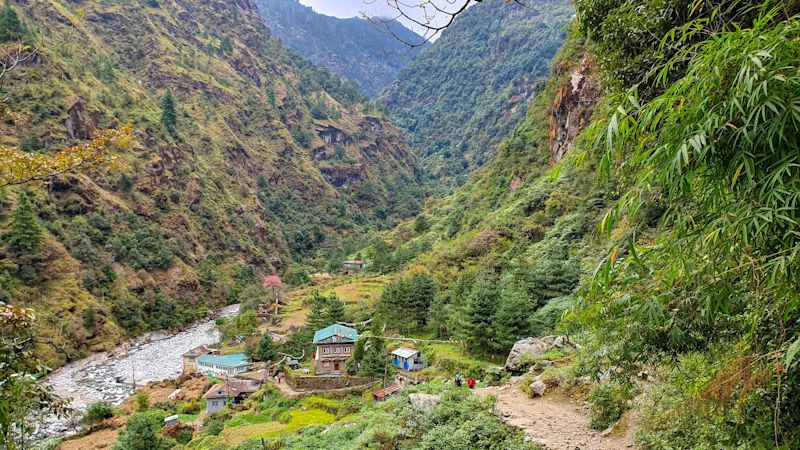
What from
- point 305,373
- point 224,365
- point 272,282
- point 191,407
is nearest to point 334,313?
point 305,373

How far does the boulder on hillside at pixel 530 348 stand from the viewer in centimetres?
1267

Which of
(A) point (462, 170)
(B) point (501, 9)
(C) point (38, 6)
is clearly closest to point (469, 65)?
(B) point (501, 9)

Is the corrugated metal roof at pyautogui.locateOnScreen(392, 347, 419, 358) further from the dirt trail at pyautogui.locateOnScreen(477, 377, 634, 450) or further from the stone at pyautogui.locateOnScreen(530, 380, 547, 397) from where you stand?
the stone at pyautogui.locateOnScreen(530, 380, 547, 397)

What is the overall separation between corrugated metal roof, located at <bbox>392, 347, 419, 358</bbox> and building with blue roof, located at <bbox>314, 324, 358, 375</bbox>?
4.70m

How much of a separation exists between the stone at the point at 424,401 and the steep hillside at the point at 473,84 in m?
102

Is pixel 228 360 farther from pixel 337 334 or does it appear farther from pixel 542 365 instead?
pixel 542 365

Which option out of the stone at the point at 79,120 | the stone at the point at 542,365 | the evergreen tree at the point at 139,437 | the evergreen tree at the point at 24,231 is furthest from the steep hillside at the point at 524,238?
the stone at the point at 79,120

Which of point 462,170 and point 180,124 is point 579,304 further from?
point 462,170

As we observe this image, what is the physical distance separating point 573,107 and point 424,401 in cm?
2988

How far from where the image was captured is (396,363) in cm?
2303

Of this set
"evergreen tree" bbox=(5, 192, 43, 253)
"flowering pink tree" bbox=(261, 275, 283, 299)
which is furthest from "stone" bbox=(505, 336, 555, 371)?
"flowering pink tree" bbox=(261, 275, 283, 299)

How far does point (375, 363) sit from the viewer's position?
74.7ft

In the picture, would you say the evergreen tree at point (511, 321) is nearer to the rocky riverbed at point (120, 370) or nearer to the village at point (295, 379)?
the village at point (295, 379)

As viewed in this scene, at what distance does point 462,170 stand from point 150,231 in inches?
3234
